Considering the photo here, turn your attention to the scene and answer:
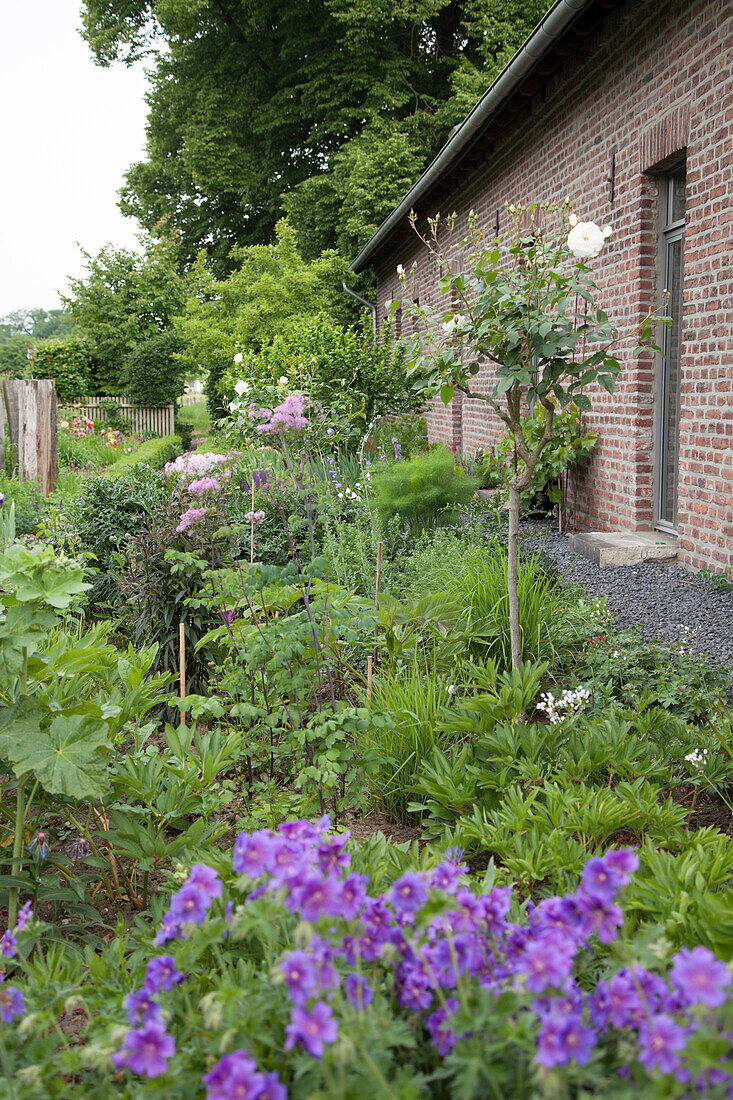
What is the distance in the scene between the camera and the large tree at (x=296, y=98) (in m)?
20.3

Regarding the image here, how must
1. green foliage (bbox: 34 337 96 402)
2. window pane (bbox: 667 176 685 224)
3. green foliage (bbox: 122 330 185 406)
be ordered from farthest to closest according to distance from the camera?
green foliage (bbox: 122 330 185 406), green foliage (bbox: 34 337 96 402), window pane (bbox: 667 176 685 224)

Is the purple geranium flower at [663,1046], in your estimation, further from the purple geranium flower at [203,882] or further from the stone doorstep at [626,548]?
the stone doorstep at [626,548]

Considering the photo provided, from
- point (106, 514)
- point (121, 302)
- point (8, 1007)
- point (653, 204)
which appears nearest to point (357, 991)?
point (8, 1007)

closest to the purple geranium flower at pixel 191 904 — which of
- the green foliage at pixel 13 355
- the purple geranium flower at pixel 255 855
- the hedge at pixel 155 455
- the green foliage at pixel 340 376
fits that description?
the purple geranium flower at pixel 255 855

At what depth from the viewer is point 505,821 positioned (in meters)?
2.24

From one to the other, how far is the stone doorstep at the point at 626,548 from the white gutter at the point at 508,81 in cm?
351

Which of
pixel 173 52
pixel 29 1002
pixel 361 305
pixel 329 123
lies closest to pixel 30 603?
pixel 29 1002

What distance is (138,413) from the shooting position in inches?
846

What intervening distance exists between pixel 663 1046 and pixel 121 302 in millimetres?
24064

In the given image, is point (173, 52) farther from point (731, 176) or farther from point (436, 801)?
point (436, 801)

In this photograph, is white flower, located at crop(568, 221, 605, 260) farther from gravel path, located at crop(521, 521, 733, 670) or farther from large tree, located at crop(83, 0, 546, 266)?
large tree, located at crop(83, 0, 546, 266)

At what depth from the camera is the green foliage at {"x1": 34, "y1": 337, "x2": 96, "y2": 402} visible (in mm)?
20828

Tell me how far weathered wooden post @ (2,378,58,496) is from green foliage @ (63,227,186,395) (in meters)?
12.7

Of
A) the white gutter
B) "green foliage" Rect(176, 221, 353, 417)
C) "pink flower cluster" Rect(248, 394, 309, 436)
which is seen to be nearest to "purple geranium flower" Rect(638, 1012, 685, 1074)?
"pink flower cluster" Rect(248, 394, 309, 436)
